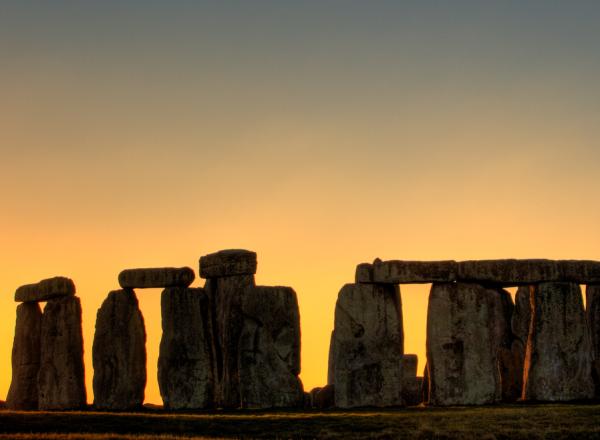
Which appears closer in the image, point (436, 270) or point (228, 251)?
point (436, 270)

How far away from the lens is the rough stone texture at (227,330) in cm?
3228

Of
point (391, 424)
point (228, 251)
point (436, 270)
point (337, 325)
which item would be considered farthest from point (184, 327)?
point (391, 424)

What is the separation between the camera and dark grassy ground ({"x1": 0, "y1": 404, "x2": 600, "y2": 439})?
80.2 ft

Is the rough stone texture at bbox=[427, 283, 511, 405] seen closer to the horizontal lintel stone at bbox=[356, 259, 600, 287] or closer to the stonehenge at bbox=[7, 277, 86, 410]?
the horizontal lintel stone at bbox=[356, 259, 600, 287]

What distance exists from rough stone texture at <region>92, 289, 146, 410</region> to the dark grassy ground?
16.8 feet

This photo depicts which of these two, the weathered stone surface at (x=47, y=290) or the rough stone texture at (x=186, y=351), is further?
the weathered stone surface at (x=47, y=290)

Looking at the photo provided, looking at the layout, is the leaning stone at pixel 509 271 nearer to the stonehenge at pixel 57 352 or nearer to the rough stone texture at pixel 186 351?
the rough stone texture at pixel 186 351

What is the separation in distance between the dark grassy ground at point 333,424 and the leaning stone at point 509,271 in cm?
371

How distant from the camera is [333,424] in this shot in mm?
25953

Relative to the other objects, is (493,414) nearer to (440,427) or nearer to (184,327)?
(440,427)

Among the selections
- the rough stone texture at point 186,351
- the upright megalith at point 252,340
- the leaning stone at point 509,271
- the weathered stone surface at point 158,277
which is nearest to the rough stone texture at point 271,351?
the upright megalith at point 252,340

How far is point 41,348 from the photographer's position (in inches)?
1409

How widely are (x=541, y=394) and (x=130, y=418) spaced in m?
10.2

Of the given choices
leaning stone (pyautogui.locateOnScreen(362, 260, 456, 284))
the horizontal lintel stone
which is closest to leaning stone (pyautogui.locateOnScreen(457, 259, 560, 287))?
the horizontal lintel stone
